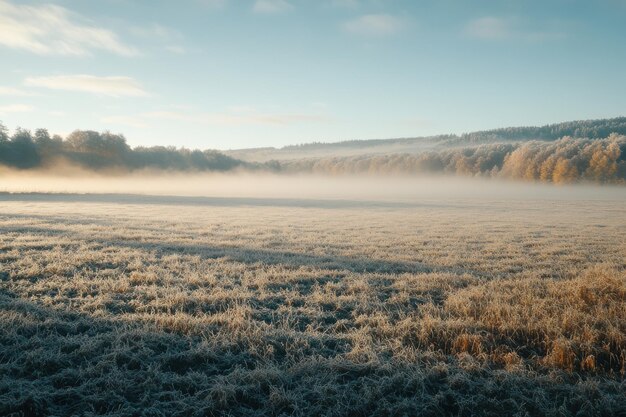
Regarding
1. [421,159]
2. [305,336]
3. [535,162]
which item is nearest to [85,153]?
[305,336]

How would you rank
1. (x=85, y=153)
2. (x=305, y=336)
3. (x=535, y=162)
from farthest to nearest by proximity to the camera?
(x=535, y=162)
(x=85, y=153)
(x=305, y=336)

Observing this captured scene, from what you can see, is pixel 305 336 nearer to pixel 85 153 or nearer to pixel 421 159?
pixel 85 153

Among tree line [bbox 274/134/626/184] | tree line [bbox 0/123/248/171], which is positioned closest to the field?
tree line [bbox 0/123/248/171]

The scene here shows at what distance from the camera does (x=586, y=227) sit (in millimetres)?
19766

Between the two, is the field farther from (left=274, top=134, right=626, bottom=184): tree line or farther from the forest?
(left=274, top=134, right=626, bottom=184): tree line

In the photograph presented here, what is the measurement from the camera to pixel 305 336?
525cm

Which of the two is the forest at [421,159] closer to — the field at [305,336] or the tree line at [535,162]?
the tree line at [535,162]

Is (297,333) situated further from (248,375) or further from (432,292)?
(432,292)

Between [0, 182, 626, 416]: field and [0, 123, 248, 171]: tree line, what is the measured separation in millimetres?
75312

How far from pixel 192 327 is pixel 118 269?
4.69 m

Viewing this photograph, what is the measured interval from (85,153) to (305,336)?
8970 cm

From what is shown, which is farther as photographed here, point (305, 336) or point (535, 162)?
point (535, 162)

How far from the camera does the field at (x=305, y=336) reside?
12.5 feet

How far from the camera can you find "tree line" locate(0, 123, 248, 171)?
68.5 metres
